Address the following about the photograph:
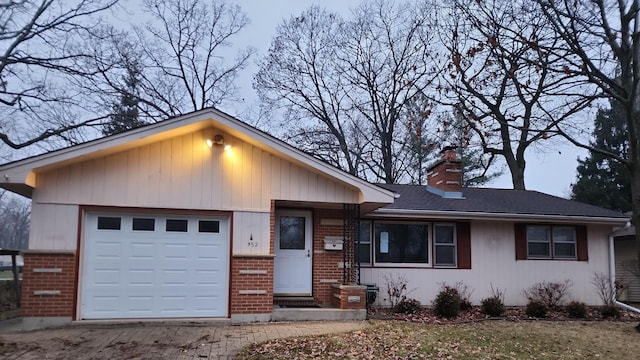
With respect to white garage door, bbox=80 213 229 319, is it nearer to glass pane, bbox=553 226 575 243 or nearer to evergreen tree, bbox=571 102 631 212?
glass pane, bbox=553 226 575 243

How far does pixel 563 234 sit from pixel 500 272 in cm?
222

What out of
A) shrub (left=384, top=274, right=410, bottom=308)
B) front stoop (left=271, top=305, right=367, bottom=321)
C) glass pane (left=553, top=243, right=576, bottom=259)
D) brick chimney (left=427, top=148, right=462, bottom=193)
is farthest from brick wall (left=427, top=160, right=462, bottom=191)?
front stoop (left=271, top=305, right=367, bottom=321)

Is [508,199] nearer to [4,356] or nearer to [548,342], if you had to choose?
[548,342]

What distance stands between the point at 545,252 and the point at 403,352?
7.69 meters

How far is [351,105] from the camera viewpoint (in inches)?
1087

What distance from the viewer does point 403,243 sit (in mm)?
13078

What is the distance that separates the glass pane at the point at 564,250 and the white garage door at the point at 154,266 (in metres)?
8.94

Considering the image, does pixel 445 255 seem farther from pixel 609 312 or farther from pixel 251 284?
pixel 251 284

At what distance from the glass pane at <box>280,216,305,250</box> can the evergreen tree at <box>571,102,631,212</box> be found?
1969 cm

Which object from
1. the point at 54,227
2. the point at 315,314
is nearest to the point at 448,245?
the point at 315,314

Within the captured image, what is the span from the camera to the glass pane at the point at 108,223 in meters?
9.72

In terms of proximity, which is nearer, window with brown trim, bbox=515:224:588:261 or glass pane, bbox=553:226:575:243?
window with brown trim, bbox=515:224:588:261

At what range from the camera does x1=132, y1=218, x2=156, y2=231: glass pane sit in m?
9.87

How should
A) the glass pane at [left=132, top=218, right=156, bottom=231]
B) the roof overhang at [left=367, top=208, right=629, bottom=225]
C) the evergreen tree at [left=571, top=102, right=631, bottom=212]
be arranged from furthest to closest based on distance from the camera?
the evergreen tree at [left=571, top=102, right=631, bottom=212]
the roof overhang at [left=367, top=208, right=629, bottom=225]
the glass pane at [left=132, top=218, right=156, bottom=231]
